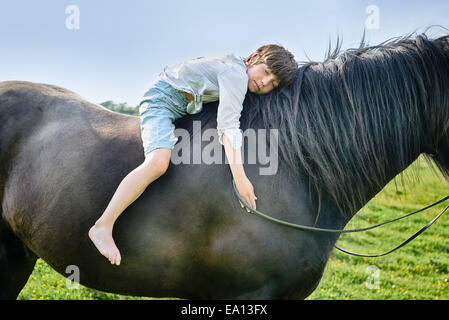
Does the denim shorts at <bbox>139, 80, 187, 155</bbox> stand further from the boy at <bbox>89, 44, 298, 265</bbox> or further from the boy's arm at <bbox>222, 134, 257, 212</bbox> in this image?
the boy's arm at <bbox>222, 134, 257, 212</bbox>

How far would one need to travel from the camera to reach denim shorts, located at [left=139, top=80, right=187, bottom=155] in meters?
2.02

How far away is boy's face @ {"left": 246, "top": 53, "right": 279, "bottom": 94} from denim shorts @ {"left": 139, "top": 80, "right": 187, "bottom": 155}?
429 mm

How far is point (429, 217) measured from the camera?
789cm

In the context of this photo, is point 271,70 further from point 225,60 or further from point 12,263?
point 12,263

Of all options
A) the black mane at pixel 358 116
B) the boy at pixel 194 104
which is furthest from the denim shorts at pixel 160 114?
the black mane at pixel 358 116

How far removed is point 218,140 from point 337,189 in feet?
2.43

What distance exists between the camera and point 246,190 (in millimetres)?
1897

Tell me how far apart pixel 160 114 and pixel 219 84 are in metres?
0.40

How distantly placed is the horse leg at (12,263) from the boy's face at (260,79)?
77.3 inches

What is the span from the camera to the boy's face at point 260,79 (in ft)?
6.93

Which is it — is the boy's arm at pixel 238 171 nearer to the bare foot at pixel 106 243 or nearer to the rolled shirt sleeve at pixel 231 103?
the rolled shirt sleeve at pixel 231 103

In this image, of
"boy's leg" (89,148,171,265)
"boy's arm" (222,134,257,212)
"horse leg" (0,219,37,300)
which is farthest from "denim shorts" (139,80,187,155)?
"horse leg" (0,219,37,300)

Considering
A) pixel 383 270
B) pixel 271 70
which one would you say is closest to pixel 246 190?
pixel 271 70
